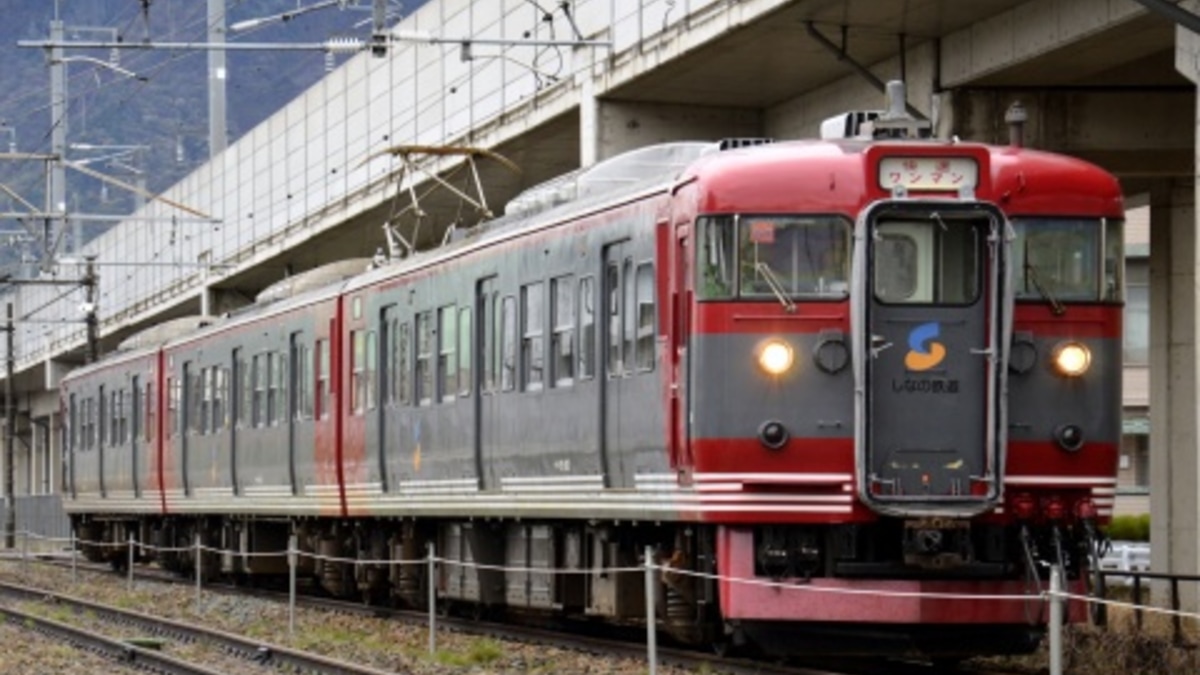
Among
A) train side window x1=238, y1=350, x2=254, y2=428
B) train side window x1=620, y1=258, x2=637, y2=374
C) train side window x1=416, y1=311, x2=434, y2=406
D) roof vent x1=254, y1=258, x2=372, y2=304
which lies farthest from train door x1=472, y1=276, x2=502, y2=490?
train side window x1=238, y1=350, x2=254, y2=428

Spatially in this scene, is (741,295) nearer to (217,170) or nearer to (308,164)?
(308,164)

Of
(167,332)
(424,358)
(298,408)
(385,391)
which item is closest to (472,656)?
(424,358)

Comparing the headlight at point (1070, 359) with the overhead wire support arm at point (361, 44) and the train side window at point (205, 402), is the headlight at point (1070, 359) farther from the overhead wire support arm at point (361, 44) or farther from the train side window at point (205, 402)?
the train side window at point (205, 402)

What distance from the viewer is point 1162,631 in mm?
22266

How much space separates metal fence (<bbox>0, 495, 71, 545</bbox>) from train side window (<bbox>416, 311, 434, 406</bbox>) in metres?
40.8

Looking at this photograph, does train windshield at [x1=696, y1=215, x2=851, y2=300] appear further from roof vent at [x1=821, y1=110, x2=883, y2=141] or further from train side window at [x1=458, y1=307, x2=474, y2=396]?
train side window at [x1=458, y1=307, x2=474, y2=396]

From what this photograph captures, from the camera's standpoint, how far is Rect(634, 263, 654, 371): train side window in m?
17.8

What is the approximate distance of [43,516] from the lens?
68812 millimetres

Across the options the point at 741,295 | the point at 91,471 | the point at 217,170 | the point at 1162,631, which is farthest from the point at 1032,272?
the point at 217,170

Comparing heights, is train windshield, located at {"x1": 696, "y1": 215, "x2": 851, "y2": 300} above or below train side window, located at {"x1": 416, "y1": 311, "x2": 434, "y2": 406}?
above

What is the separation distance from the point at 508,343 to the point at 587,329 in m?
2.00

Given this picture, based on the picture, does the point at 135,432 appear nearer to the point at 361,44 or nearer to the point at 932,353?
the point at 361,44

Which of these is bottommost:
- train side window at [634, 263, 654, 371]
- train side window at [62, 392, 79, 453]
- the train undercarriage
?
the train undercarriage

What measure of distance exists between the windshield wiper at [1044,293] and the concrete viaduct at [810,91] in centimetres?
165
